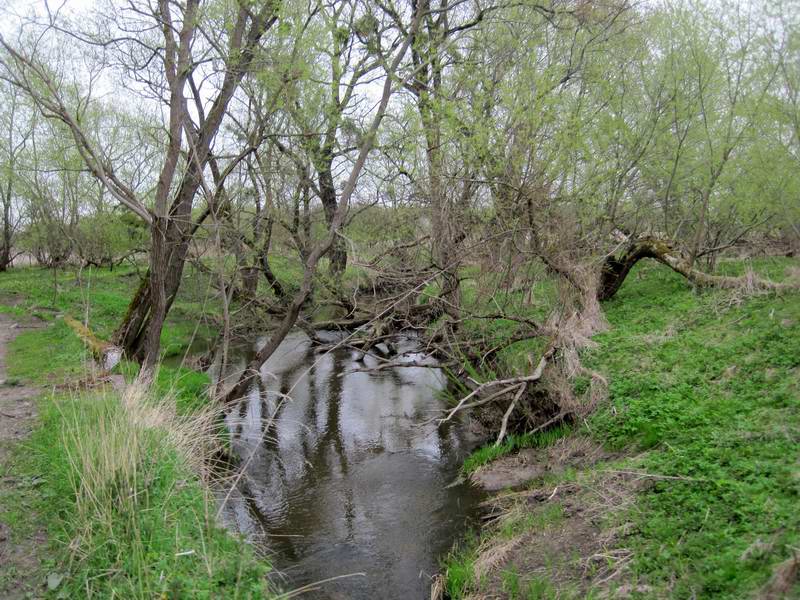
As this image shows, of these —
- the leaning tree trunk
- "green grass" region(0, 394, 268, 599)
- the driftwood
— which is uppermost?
the leaning tree trunk

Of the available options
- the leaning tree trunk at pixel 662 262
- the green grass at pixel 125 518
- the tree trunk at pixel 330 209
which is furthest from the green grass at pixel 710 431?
the tree trunk at pixel 330 209

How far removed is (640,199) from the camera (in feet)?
37.6

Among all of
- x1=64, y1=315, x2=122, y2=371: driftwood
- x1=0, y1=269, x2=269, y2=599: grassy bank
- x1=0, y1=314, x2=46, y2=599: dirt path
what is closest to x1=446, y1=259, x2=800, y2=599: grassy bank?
x1=0, y1=269, x2=269, y2=599: grassy bank

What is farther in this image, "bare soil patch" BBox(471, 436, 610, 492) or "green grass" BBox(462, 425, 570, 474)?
"green grass" BBox(462, 425, 570, 474)

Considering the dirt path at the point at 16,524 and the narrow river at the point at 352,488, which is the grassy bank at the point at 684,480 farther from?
the dirt path at the point at 16,524

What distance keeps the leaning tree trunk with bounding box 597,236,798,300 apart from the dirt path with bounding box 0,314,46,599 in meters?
8.65

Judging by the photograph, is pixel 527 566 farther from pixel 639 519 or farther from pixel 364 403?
pixel 364 403

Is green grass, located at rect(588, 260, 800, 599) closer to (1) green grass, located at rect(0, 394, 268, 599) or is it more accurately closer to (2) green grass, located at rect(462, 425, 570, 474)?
(2) green grass, located at rect(462, 425, 570, 474)

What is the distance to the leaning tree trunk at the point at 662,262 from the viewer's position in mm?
8625

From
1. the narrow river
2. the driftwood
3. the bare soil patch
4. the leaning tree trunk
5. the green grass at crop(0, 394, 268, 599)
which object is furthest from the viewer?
the driftwood

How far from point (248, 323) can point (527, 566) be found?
9883mm

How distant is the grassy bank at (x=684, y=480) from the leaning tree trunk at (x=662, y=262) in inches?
28.7

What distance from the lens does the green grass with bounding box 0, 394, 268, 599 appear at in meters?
3.83

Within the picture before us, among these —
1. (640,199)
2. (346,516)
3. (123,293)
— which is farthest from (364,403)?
(123,293)
